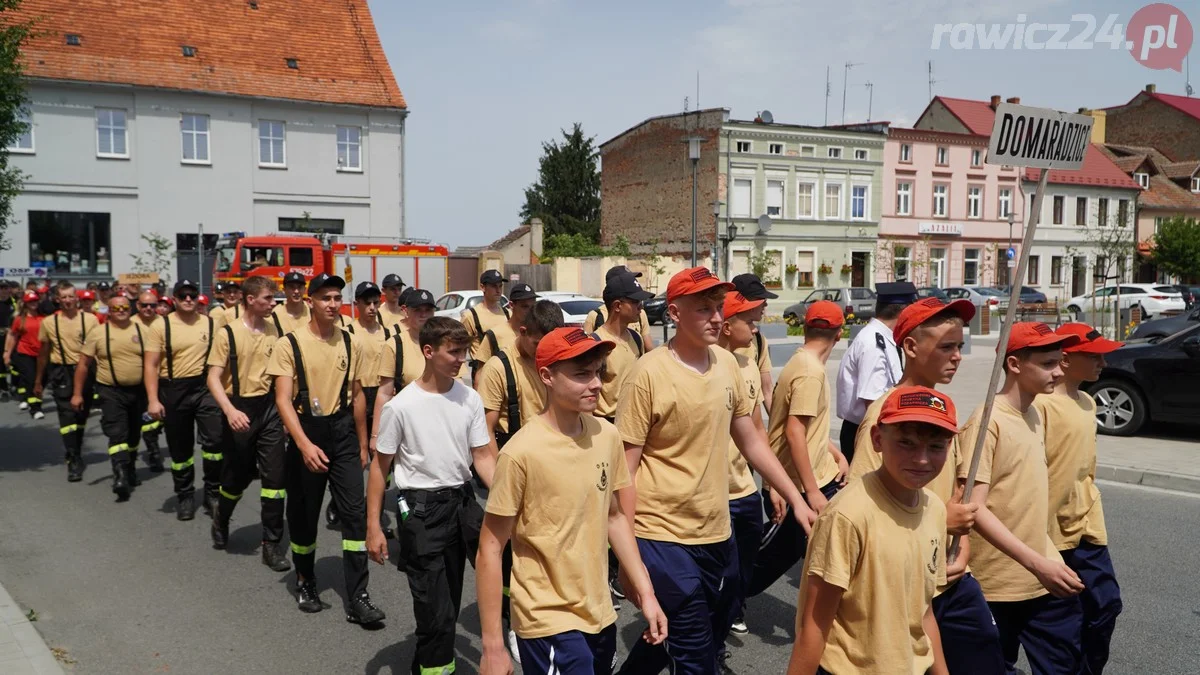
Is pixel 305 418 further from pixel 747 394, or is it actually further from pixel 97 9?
pixel 97 9

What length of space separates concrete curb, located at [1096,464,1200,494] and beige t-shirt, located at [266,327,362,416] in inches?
290

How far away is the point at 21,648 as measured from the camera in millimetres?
4977

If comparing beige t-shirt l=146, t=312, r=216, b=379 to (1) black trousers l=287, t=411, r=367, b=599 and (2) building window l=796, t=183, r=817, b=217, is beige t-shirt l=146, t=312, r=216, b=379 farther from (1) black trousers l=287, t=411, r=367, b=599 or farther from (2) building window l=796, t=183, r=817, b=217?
(2) building window l=796, t=183, r=817, b=217

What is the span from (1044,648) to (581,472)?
1.89 m

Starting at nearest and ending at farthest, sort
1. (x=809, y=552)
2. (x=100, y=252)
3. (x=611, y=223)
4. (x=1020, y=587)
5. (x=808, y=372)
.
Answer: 1. (x=809, y=552)
2. (x=1020, y=587)
3. (x=808, y=372)
4. (x=100, y=252)
5. (x=611, y=223)

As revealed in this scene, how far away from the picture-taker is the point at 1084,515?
3898mm

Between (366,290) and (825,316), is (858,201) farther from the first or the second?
(825,316)

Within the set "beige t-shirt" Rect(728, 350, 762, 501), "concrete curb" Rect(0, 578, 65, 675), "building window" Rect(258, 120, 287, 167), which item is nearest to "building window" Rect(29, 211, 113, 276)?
"building window" Rect(258, 120, 287, 167)

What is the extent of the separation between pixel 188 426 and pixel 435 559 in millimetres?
5000

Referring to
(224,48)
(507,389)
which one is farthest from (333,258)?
(507,389)

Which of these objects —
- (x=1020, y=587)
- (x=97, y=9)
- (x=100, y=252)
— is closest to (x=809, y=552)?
(x=1020, y=587)

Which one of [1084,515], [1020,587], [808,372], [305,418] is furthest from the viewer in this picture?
[305,418]

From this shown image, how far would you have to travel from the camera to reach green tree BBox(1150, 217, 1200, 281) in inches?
1946

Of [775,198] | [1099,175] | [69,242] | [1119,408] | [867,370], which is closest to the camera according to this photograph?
[867,370]
